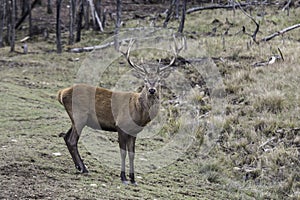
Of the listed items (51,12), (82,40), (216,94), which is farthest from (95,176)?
(51,12)

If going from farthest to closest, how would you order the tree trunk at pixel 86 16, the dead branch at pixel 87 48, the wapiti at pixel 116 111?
the tree trunk at pixel 86 16 < the dead branch at pixel 87 48 < the wapiti at pixel 116 111

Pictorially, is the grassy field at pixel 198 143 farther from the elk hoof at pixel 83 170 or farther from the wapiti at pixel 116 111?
the wapiti at pixel 116 111

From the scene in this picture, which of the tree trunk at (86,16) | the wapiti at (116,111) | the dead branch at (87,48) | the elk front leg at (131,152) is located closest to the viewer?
the wapiti at (116,111)

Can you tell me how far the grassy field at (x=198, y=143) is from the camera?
6.69m

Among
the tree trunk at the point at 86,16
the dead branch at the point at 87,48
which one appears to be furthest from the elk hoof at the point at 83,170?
the tree trunk at the point at 86,16

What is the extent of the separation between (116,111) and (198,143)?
349 centimetres

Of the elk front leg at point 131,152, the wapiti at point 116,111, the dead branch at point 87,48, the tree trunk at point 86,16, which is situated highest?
the wapiti at point 116,111

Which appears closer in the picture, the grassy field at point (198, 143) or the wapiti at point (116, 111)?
the grassy field at point (198, 143)

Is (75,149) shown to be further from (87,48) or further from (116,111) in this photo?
(87,48)

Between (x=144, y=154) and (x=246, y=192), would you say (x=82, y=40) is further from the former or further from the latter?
(x=246, y=192)

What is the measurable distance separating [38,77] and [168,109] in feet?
17.0

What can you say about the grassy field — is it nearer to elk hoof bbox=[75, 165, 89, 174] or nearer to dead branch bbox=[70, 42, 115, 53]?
elk hoof bbox=[75, 165, 89, 174]

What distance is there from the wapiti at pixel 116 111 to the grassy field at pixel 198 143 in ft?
1.35

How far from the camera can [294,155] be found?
920 cm
